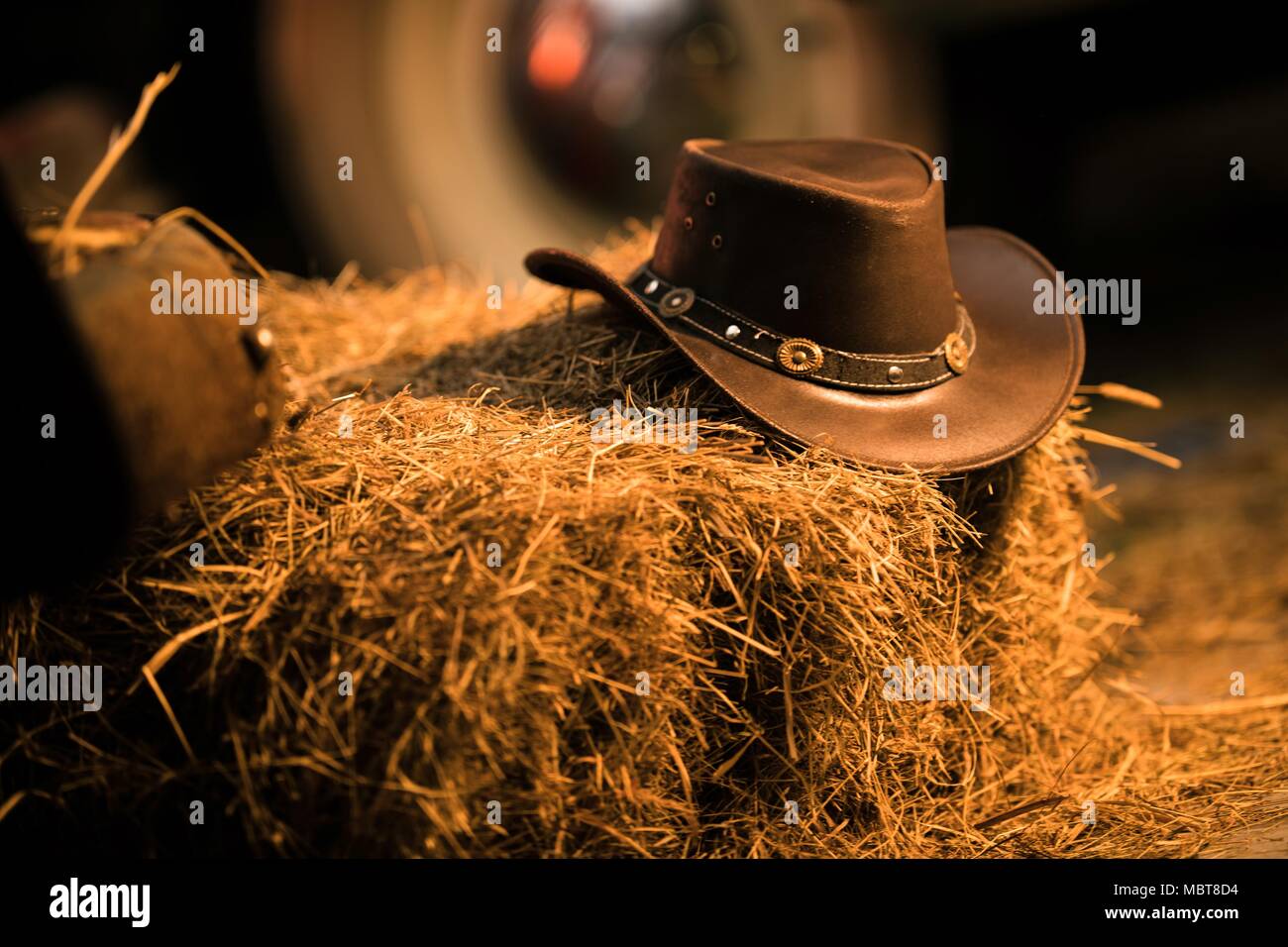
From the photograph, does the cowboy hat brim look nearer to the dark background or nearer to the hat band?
the hat band

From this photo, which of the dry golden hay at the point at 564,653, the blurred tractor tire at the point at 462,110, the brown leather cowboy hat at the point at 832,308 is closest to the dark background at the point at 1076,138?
the blurred tractor tire at the point at 462,110

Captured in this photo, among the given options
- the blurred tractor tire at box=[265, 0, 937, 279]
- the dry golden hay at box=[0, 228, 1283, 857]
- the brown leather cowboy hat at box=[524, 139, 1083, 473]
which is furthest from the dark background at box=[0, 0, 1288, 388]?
the dry golden hay at box=[0, 228, 1283, 857]

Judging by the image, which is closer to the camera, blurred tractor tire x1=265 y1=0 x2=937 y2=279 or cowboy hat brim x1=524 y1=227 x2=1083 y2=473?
cowboy hat brim x1=524 y1=227 x2=1083 y2=473

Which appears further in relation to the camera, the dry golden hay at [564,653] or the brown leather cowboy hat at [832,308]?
the brown leather cowboy hat at [832,308]

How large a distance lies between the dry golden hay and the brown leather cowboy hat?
0.08 m

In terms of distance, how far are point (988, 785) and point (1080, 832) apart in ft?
0.54

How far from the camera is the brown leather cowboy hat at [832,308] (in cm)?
197

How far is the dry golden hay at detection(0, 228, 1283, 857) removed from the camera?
1.49m

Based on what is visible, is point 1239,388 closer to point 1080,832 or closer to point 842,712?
point 1080,832

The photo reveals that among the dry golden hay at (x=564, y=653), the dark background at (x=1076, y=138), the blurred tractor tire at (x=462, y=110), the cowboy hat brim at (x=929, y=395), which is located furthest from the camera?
the blurred tractor tire at (x=462, y=110)

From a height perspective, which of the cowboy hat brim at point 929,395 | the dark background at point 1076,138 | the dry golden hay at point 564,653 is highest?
the dark background at point 1076,138

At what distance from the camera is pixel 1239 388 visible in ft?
13.9

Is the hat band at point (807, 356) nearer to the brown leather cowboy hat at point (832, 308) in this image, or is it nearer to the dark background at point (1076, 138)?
the brown leather cowboy hat at point (832, 308)
